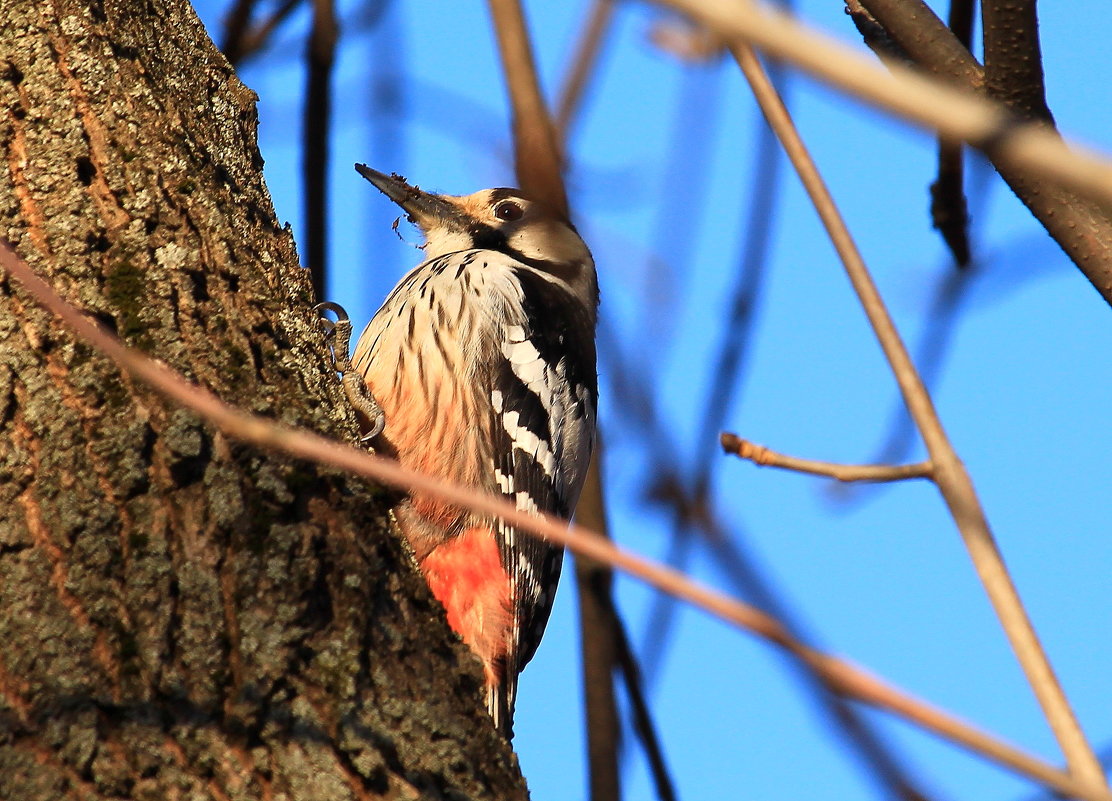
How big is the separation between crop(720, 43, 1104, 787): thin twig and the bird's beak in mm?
3185

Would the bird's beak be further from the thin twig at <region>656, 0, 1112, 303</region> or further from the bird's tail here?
the thin twig at <region>656, 0, 1112, 303</region>

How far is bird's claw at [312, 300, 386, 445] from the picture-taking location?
344 centimetres

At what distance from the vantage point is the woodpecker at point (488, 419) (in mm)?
3346

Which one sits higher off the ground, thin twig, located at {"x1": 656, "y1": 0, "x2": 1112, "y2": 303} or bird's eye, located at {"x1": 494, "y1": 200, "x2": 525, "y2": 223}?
bird's eye, located at {"x1": 494, "y1": 200, "x2": 525, "y2": 223}

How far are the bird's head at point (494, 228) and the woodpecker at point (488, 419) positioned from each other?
0.24 metres

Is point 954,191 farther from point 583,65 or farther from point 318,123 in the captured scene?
point 318,123

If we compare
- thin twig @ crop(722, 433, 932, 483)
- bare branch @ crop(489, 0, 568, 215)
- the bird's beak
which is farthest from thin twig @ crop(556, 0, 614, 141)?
the bird's beak

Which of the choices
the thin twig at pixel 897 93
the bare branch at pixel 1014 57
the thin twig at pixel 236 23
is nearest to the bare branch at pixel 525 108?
the bare branch at pixel 1014 57

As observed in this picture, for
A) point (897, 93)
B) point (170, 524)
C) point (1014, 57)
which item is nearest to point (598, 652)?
point (170, 524)

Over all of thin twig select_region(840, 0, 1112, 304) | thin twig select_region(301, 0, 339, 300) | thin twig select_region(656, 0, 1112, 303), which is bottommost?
thin twig select_region(656, 0, 1112, 303)

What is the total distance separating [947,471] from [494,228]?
357cm

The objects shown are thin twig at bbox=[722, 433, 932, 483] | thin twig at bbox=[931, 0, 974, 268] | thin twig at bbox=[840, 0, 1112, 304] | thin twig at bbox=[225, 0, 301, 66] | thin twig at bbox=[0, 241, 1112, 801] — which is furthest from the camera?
thin twig at bbox=[225, 0, 301, 66]

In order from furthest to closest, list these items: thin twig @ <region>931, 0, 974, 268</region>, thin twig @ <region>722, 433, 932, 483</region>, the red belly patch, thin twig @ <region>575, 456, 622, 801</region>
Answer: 1. the red belly patch
2. thin twig @ <region>575, 456, 622, 801</region>
3. thin twig @ <region>931, 0, 974, 268</region>
4. thin twig @ <region>722, 433, 932, 483</region>

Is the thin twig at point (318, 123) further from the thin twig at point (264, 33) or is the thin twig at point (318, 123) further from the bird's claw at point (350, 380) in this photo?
the thin twig at point (264, 33)
